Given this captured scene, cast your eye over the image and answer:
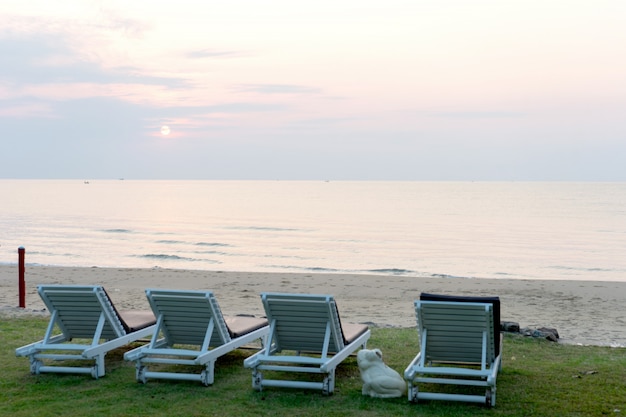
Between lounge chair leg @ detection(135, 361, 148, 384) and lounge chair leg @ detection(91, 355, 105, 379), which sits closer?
lounge chair leg @ detection(135, 361, 148, 384)

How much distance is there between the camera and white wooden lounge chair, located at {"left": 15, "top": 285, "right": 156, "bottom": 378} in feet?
24.1

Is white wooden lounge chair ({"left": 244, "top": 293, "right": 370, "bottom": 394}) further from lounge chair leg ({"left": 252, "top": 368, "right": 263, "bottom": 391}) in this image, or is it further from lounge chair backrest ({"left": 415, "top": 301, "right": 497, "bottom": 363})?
lounge chair backrest ({"left": 415, "top": 301, "right": 497, "bottom": 363})

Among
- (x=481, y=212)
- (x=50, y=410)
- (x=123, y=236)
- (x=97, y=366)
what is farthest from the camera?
(x=481, y=212)

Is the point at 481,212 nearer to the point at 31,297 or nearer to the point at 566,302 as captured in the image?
the point at 566,302

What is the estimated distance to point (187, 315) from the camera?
287 inches

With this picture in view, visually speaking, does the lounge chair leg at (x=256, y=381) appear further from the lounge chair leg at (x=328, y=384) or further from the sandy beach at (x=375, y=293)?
the sandy beach at (x=375, y=293)

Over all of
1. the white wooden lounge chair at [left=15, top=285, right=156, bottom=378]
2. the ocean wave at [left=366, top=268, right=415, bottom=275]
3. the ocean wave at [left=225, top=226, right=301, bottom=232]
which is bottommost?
the ocean wave at [left=366, top=268, right=415, bottom=275]

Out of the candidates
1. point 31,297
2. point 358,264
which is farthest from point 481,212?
point 31,297

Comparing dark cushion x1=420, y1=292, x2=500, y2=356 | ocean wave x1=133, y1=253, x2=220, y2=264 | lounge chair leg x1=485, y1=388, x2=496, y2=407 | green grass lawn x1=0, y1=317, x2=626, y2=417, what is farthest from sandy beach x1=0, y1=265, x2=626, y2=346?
ocean wave x1=133, y1=253, x2=220, y2=264

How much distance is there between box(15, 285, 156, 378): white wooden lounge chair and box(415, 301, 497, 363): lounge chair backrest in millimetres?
3254

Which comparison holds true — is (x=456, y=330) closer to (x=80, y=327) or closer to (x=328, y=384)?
(x=328, y=384)

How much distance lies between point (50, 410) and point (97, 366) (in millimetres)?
1143

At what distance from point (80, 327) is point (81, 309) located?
0.81 feet

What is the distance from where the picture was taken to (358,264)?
3175cm
